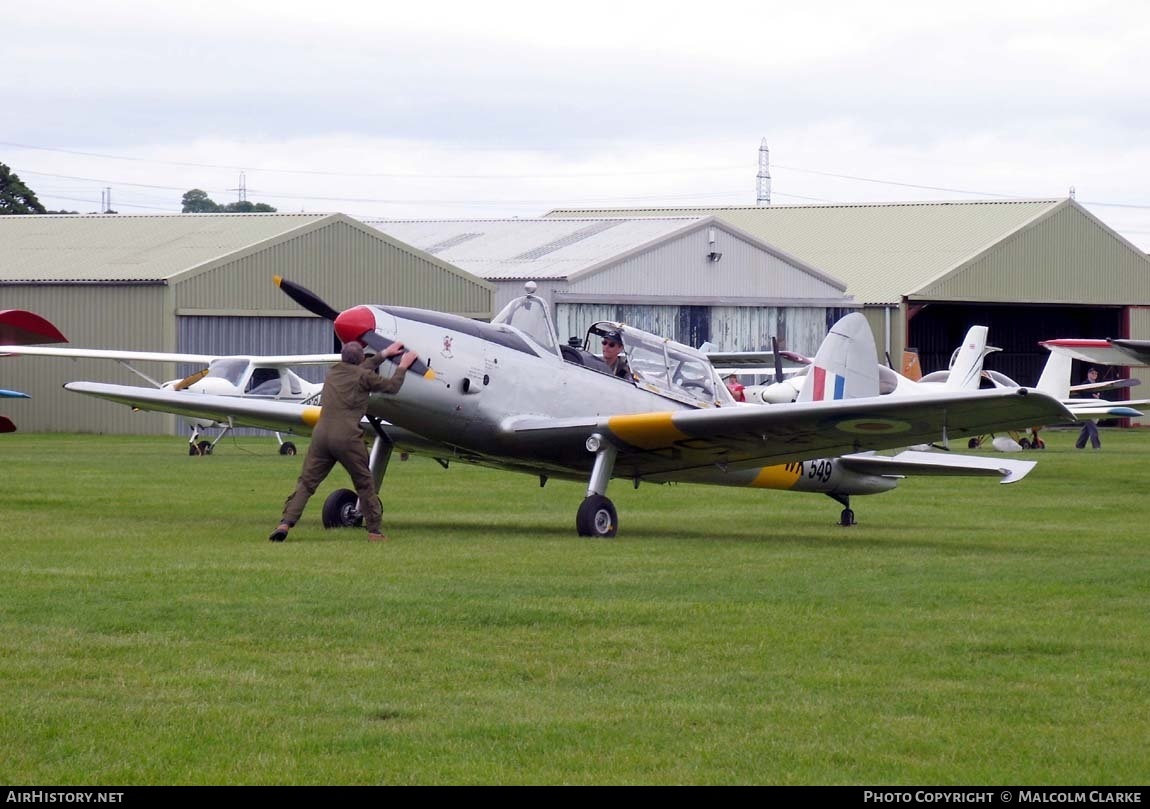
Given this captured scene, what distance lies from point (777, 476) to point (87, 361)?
96.1 feet

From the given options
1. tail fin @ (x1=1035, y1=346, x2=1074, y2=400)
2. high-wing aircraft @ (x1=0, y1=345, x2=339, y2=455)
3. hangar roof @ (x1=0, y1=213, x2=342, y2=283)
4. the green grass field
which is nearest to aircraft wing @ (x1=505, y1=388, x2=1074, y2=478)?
the green grass field

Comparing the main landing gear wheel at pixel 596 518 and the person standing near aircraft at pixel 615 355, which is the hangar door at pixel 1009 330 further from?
the main landing gear wheel at pixel 596 518

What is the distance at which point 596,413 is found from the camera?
16.2m

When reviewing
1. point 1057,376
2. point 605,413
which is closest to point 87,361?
point 1057,376

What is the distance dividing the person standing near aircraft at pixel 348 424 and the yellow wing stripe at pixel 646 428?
1.97 m

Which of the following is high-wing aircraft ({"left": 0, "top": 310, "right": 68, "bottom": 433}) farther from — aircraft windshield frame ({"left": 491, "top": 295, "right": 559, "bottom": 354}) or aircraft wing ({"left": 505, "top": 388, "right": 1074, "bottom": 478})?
aircraft wing ({"left": 505, "top": 388, "right": 1074, "bottom": 478})

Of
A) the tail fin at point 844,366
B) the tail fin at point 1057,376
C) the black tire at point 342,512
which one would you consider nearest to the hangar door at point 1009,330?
the tail fin at point 1057,376

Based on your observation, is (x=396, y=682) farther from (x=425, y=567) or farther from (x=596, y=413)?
(x=596, y=413)

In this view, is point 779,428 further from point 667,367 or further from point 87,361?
point 87,361

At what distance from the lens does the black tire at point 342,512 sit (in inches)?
623

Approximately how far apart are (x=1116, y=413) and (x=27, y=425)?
26.0 metres

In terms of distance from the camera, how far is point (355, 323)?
1449cm

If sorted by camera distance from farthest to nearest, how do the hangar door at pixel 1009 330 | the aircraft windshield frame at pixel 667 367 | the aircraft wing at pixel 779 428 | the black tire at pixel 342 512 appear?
the hangar door at pixel 1009 330
the aircraft windshield frame at pixel 667 367
the black tire at pixel 342 512
the aircraft wing at pixel 779 428
